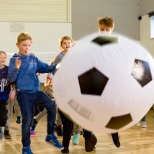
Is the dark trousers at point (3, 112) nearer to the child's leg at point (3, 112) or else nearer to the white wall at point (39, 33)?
the child's leg at point (3, 112)

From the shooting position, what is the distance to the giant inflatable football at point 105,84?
2.14 m

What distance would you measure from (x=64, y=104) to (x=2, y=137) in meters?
2.89

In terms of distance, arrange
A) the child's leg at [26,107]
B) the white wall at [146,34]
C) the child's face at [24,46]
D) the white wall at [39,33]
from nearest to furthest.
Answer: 1. the child's leg at [26,107]
2. the child's face at [24,46]
3. the white wall at [39,33]
4. the white wall at [146,34]

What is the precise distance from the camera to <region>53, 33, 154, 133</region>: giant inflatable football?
7.03 ft

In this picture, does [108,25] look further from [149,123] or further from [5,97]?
[149,123]

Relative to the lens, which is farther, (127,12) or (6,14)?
(127,12)

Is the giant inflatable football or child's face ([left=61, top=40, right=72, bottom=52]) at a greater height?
child's face ([left=61, top=40, right=72, bottom=52])

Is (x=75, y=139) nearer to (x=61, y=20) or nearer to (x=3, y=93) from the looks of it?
(x=3, y=93)

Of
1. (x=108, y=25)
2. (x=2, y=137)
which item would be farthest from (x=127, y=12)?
(x=108, y=25)

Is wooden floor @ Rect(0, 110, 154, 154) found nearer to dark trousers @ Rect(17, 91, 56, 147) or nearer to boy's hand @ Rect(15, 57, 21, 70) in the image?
dark trousers @ Rect(17, 91, 56, 147)

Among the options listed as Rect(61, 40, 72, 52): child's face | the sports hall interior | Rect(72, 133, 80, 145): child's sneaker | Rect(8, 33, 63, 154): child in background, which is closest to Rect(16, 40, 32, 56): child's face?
Rect(8, 33, 63, 154): child in background

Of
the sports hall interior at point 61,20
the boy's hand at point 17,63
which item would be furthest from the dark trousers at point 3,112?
the sports hall interior at point 61,20

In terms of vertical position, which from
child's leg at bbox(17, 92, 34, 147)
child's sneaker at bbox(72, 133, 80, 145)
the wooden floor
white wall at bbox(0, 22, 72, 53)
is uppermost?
white wall at bbox(0, 22, 72, 53)

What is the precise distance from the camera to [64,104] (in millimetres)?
2301
